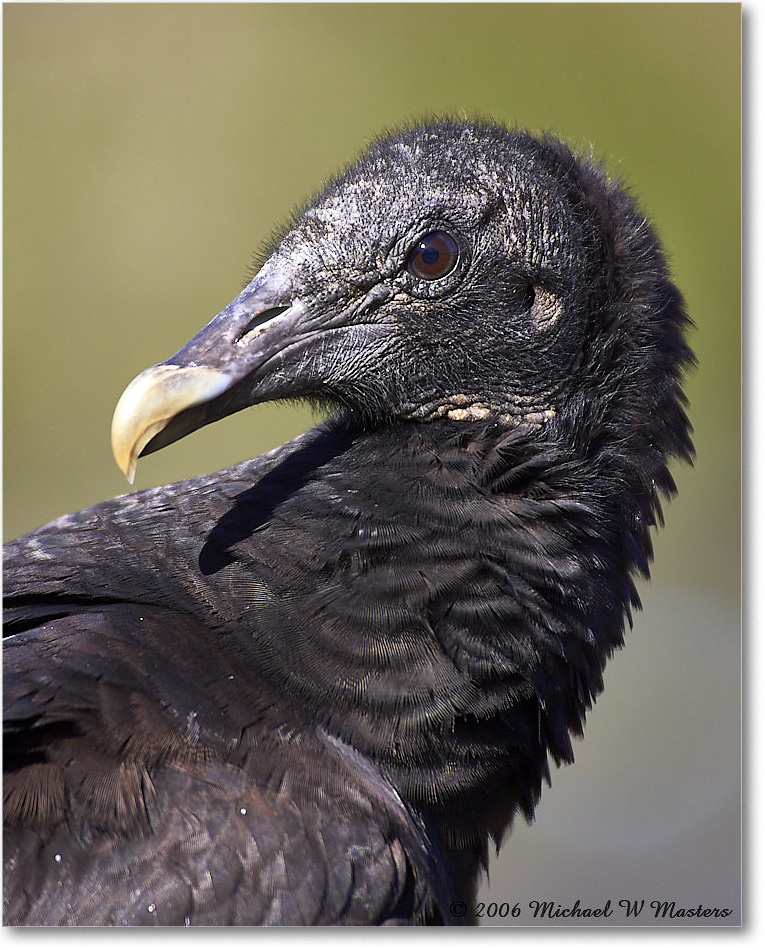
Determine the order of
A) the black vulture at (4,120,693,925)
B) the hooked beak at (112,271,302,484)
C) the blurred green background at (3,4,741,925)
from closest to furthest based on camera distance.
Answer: the black vulture at (4,120,693,925), the hooked beak at (112,271,302,484), the blurred green background at (3,4,741,925)

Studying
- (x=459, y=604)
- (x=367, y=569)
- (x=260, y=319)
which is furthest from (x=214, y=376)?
(x=459, y=604)

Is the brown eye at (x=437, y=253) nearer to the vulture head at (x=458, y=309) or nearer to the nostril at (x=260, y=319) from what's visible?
the vulture head at (x=458, y=309)

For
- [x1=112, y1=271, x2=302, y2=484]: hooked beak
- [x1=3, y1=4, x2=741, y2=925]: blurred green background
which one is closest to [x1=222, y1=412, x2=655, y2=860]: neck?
[x1=112, y1=271, x2=302, y2=484]: hooked beak

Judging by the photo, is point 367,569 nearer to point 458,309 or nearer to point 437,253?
point 458,309

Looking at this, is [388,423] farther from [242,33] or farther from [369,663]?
[242,33]

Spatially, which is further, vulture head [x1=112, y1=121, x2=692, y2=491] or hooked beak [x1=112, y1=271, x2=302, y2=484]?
vulture head [x1=112, y1=121, x2=692, y2=491]

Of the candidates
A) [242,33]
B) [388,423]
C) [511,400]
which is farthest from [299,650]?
[242,33]

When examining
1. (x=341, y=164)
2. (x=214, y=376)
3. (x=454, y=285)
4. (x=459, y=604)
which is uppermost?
(x=341, y=164)

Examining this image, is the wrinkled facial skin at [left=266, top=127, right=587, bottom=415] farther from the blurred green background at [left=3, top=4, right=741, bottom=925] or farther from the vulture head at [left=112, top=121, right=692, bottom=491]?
the blurred green background at [left=3, top=4, right=741, bottom=925]
